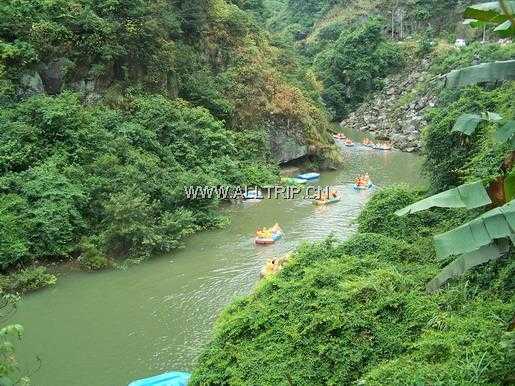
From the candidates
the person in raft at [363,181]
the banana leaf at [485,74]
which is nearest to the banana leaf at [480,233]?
the banana leaf at [485,74]

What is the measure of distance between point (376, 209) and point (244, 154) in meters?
9.67

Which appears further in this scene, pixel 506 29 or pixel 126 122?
pixel 126 122

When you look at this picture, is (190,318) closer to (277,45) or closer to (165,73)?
(165,73)

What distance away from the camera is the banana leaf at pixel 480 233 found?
141 inches

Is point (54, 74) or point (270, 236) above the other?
point (54, 74)

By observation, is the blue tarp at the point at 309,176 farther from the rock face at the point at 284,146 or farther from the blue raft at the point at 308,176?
the rock face at the point at 284,146

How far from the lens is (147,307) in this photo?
10.6 meters

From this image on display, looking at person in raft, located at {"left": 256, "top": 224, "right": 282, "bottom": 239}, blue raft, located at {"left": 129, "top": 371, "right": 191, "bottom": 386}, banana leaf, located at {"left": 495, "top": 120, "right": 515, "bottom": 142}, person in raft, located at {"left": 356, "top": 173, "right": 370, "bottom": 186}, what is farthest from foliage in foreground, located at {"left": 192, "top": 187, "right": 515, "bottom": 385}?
person in raft, located at {"left": 356, "top": 173, "right": 370, "bottom": 186}

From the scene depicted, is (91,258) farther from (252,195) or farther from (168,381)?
(252,195)

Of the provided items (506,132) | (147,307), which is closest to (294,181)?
(147,307)

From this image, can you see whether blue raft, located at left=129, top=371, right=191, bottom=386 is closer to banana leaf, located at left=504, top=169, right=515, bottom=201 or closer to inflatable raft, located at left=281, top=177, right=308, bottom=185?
banana leaf, located at left=504, top=169, right=515, bottom=201

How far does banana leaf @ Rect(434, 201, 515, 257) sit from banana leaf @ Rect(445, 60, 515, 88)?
123 cm

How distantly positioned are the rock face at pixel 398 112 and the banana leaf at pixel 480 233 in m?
24.3

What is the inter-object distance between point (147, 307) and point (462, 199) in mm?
8089
